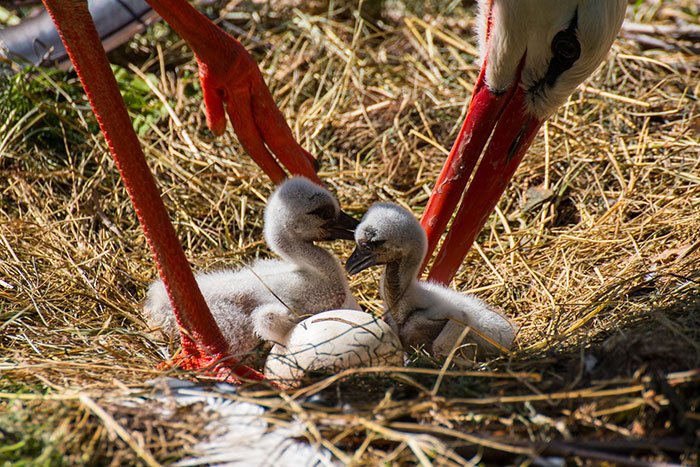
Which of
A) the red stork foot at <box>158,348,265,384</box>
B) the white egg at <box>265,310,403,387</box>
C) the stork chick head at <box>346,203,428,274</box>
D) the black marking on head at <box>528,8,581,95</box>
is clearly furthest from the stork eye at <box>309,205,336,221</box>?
the black marking on head at <box>528,8,581,95</box>

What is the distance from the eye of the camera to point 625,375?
228 centimetres

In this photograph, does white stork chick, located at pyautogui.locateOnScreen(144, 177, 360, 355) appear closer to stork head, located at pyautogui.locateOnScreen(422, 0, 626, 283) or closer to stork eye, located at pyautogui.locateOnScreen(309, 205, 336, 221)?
stork eye, located at pyautogui.locateOnScreen(309, 205, 336, 221)

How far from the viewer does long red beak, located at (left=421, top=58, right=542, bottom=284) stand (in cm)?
316

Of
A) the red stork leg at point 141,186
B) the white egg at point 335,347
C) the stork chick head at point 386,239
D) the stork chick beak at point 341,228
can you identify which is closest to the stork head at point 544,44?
the stork chick head at point 386,239

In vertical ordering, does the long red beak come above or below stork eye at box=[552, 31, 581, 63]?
below

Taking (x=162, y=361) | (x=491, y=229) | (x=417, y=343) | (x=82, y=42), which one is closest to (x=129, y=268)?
(x=162, y=361)

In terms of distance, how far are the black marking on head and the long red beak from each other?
82mm

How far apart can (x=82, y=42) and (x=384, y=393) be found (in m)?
1.54

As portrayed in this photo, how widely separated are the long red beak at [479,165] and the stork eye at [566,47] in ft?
0.60

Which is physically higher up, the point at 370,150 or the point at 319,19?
the point at 319,19

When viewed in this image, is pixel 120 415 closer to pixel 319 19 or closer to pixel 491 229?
pixel 491 229

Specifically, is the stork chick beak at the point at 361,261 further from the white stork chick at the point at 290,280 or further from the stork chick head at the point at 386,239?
the white stork chick at the point at 290,280

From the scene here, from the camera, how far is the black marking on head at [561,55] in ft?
9.86

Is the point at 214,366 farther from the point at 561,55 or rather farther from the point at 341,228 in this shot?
the point at 561,55
